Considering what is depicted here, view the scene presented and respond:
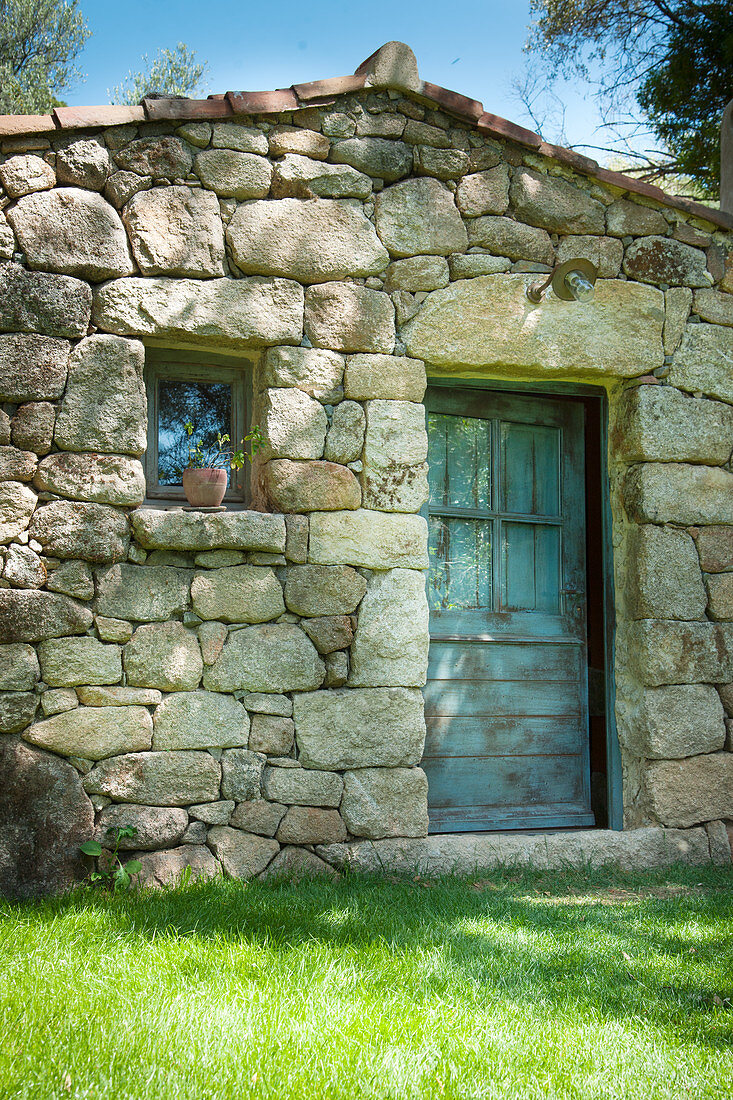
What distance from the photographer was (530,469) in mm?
4223

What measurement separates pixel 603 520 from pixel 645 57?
5091mm

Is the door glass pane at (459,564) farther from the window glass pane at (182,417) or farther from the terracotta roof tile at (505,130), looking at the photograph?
the terracotta roof tile at (505,130)

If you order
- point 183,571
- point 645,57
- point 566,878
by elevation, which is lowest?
point 566,878

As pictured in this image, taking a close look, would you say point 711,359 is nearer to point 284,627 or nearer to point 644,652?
point 644,652

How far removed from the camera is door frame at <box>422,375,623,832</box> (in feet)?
13.0

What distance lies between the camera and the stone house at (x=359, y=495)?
3.19m

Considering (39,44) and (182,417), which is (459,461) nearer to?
(182,417)

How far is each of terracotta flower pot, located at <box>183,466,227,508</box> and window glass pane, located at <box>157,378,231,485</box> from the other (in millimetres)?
240

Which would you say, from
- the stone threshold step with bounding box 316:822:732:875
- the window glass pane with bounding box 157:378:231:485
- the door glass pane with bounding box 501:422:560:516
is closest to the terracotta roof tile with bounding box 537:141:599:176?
the door glass pane with bounding box 501:422:560:516

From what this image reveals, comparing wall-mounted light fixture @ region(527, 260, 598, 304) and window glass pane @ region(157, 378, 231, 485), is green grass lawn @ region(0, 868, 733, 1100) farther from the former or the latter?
wall-mounted light fixture @ region(527, 260, 598, 304)

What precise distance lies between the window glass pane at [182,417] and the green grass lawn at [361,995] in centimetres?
175

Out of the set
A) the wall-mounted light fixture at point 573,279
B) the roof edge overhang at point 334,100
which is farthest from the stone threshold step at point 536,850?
the roof edge overhang at point 334,100

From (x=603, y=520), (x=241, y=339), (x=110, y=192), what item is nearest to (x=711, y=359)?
(x=603, y=520)

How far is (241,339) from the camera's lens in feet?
11.3
